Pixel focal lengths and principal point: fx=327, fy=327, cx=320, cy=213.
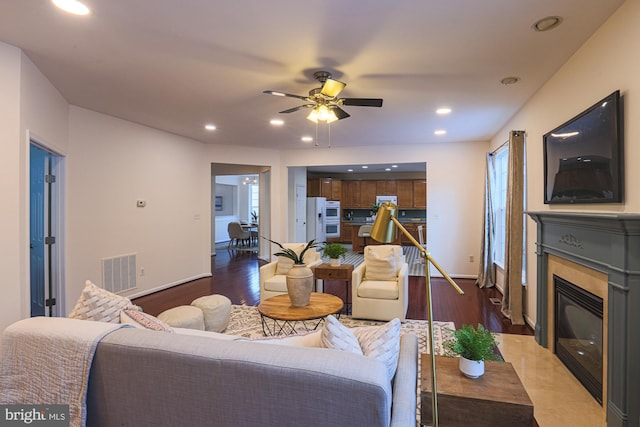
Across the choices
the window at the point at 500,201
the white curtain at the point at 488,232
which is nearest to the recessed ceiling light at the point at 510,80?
the window at the point at 500,201

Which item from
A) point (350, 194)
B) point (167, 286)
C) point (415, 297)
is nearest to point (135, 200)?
point (167, 286)

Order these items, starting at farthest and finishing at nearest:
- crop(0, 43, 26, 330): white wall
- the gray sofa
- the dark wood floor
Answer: the dark wood floor < crop(0, 43, 26, 330): white wall < the gray sofa

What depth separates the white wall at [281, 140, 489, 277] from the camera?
6.11 meters

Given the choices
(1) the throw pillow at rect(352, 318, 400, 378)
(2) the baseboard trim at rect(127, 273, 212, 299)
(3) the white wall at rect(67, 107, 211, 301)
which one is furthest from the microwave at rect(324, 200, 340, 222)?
(1) the throw pillow at rect(352, 318, 400, 378)

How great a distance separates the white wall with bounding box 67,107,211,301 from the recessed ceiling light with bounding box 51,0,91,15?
7.89 ft

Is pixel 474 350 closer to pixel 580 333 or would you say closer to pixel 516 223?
pixel 580 333

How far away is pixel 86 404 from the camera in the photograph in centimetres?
136

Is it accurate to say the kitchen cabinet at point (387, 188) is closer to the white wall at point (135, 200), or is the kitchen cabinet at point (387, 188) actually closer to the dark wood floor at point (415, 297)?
the dark wood floor at point (415, 297)

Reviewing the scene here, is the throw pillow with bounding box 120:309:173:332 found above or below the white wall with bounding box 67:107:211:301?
below

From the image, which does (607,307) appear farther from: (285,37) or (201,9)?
(201,9)

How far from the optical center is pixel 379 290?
380 cm

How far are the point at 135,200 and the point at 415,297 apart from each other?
14.7 feet

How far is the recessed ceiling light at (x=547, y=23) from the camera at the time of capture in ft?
7.05

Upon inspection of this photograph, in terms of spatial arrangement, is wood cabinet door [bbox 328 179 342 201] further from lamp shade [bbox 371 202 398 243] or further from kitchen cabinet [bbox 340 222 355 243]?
lamp shade [bbox 371 202 398 243]
